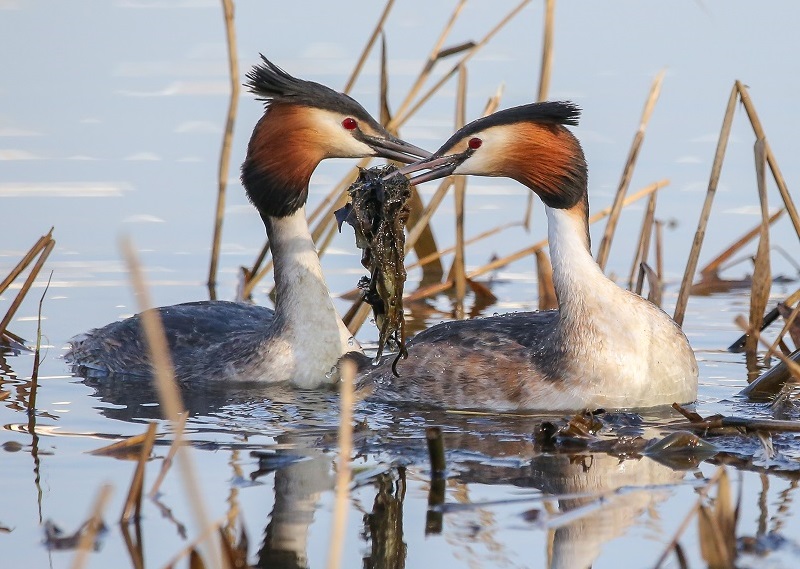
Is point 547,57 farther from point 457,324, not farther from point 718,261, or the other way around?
point 718,261

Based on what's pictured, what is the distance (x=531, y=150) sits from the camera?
8.04 meters

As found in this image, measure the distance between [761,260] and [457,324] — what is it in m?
1.81

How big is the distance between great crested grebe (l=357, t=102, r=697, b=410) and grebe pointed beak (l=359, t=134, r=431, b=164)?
2.09 ft

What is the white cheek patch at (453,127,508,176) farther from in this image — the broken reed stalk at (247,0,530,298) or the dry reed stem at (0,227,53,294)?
the dry reed stem at (0,227,53,294)

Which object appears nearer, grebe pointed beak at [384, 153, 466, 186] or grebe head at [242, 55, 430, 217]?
grebe pointed beak at [384, 153, 466, 186]

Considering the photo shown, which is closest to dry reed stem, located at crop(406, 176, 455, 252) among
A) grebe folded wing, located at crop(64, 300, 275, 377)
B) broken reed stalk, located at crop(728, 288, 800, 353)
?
grebe folded wing, located at crop(64, 300, 275, 377)

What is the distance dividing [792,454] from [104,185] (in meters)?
7.93

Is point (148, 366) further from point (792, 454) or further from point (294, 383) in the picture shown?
point (792, 454)

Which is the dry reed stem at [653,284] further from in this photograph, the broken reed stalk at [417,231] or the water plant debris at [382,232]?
the water plant debris at [382,232]

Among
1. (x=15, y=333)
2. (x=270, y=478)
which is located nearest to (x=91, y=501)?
(x=270, y=478)

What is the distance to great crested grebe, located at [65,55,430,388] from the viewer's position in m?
8.79

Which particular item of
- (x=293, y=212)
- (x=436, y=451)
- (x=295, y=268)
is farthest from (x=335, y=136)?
(x=436, y=451)

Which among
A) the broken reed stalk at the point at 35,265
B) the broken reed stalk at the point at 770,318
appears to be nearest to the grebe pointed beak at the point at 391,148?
the broken reed stalk at the point at 35,265

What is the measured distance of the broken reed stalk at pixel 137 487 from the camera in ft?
17.9
